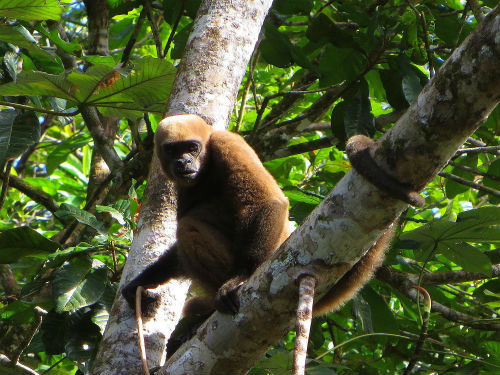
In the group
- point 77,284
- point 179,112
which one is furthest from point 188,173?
point 77,284

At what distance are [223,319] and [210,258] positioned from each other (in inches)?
53.7

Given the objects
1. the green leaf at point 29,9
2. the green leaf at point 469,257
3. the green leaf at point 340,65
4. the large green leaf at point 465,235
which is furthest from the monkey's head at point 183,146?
the green leaf at point 469,257

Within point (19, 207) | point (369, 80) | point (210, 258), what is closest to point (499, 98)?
point (210, 258)

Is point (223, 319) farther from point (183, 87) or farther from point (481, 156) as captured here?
point (481, 156)

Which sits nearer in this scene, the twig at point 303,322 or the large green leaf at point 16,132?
the twig at point 303,322

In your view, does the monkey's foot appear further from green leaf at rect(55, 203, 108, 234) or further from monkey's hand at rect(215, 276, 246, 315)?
green leaf at rect(55, 203, 108, 234)

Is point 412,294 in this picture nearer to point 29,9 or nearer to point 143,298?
point 143,298

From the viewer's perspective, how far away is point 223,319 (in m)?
2.84

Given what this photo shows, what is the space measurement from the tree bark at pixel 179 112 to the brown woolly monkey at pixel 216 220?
0.35 ft

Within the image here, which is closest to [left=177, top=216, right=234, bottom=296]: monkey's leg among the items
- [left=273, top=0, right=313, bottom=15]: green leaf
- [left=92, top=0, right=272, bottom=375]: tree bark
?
[left=92, top=0, right=272, bottom=375]: tree bark

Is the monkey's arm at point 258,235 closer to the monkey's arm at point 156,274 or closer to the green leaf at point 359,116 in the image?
the monkey's arm at point 156,274

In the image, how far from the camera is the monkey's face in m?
4.59

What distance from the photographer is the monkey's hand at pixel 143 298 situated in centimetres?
366

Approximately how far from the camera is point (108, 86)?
438 cm
